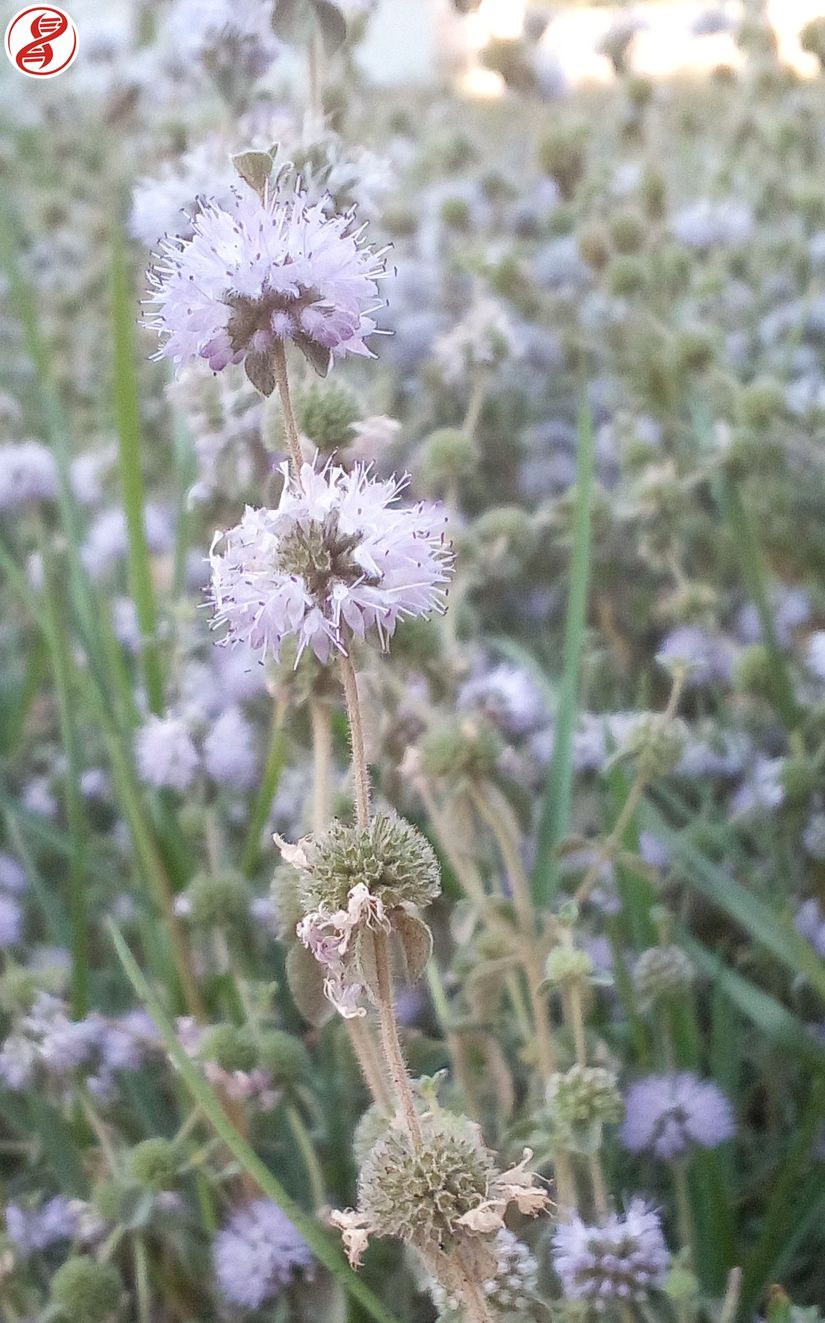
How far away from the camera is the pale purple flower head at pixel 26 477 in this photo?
888 mm

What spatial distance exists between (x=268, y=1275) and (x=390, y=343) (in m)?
0.76

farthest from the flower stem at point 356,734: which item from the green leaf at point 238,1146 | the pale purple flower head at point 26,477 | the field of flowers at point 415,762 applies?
the pale purple flower head at point 26,477

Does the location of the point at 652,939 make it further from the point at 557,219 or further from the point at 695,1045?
the point at 557,219

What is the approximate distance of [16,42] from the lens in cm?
59

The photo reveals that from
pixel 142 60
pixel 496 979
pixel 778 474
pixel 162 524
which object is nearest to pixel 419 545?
pixel 496 979

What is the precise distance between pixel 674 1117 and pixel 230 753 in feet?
0.88

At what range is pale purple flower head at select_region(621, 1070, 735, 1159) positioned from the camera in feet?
1.63

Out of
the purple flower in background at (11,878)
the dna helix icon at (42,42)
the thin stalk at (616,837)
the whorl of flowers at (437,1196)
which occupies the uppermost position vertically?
the dna helix icon at (42,42)

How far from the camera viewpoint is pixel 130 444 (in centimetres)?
59

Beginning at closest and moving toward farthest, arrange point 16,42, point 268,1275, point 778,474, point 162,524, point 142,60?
point 268,1275
point 16,42
point 778,474
point 162,524
point 142,60

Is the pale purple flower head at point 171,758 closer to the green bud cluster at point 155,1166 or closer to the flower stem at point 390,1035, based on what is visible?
the green bud cluster at point 155,1166

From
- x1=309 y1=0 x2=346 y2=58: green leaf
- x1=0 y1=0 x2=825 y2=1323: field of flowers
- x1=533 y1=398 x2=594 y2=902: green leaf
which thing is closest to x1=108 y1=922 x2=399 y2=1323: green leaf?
x1=0 y1=0 x2=825 y2=1323: field of flowers

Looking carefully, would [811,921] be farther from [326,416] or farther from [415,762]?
[326,416]

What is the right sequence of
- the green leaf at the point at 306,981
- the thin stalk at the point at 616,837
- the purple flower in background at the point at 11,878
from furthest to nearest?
the purple flower in background at the point at 11,878 → the thin stalk at the point at 616,837 → the green leaf at the point at 306,981
